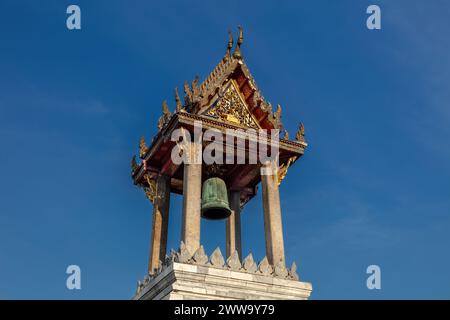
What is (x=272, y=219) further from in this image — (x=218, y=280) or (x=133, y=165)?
(x=133, y=165)

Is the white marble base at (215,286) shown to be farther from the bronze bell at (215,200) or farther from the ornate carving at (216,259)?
the bronze bell at (215,200)

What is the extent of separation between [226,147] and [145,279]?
652 centimetres

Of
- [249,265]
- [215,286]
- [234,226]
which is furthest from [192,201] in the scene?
[234,226]

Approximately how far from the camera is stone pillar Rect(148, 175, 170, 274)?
23.5 m

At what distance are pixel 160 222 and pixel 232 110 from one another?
6043 mm

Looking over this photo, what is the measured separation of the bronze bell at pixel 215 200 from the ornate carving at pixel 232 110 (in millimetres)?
2820

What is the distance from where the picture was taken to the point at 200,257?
19328 mm

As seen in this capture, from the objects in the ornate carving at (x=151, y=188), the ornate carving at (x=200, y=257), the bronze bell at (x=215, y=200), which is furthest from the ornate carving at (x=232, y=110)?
the ornate carving at (x=200, y=257)

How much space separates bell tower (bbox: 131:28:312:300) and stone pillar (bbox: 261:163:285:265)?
4cm

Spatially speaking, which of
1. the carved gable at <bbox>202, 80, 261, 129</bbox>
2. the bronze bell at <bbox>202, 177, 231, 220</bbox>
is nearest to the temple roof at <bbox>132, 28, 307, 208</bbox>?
the carved gable at <bbox>202, 80, 261, 129</bbox>

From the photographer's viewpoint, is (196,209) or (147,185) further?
(147,185)
